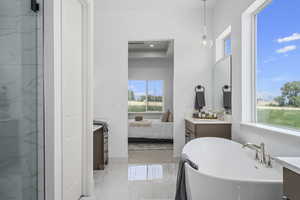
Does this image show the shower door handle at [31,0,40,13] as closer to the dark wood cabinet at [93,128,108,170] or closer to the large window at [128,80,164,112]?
the dark wood cabinet at [93,128,108,170]

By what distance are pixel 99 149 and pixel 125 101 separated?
1.20m

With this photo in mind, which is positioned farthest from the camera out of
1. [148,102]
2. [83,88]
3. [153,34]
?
[148,102]

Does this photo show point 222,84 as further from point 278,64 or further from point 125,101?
point 125,101

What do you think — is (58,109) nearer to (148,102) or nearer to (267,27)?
(267,27)

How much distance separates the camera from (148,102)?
26.9ft

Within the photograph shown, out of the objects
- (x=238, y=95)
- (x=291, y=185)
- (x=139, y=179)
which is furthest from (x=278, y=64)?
(x=139, y=179)

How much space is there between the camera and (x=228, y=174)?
8.31 feet

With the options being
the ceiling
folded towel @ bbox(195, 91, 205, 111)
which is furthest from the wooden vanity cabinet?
the ceiling

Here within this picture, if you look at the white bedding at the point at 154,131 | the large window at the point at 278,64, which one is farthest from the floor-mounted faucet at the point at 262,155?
the white bedding at the point at 154,131

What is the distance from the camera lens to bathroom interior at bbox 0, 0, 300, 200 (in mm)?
1709

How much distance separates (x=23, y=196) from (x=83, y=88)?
1349 mm

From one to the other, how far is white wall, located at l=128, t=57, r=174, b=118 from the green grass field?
17.5 ft

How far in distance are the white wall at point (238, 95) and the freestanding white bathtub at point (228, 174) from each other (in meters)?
0.21

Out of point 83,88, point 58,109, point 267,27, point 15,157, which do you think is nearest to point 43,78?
point 58,109
